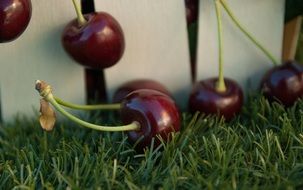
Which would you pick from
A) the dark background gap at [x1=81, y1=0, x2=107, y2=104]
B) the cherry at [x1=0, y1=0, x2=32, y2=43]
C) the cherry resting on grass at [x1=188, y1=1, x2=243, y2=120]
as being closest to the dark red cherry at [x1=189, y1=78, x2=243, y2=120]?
the cherry resting on grass at [x1=188, y1=1, x2=243, y2=120]

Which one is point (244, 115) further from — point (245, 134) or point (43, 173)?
point (43, 173)

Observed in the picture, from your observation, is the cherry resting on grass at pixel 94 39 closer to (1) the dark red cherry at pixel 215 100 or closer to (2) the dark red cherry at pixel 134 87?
(2) the dark red cherry at pixel 134 87

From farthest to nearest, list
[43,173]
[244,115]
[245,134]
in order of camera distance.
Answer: [244,115] → [245,134] → [43,173]

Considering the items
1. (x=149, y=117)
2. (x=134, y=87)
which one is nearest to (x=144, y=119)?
(x=149, y=117)

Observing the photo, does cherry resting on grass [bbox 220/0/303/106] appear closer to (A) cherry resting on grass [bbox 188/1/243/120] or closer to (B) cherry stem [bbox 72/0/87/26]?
(A) cherry resting on grass [bbox 188/1/243/120]

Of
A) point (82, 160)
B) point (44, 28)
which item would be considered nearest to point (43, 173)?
point (82, 160)

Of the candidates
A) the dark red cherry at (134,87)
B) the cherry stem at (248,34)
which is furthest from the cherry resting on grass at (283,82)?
the dark red cherry at (134,87)
